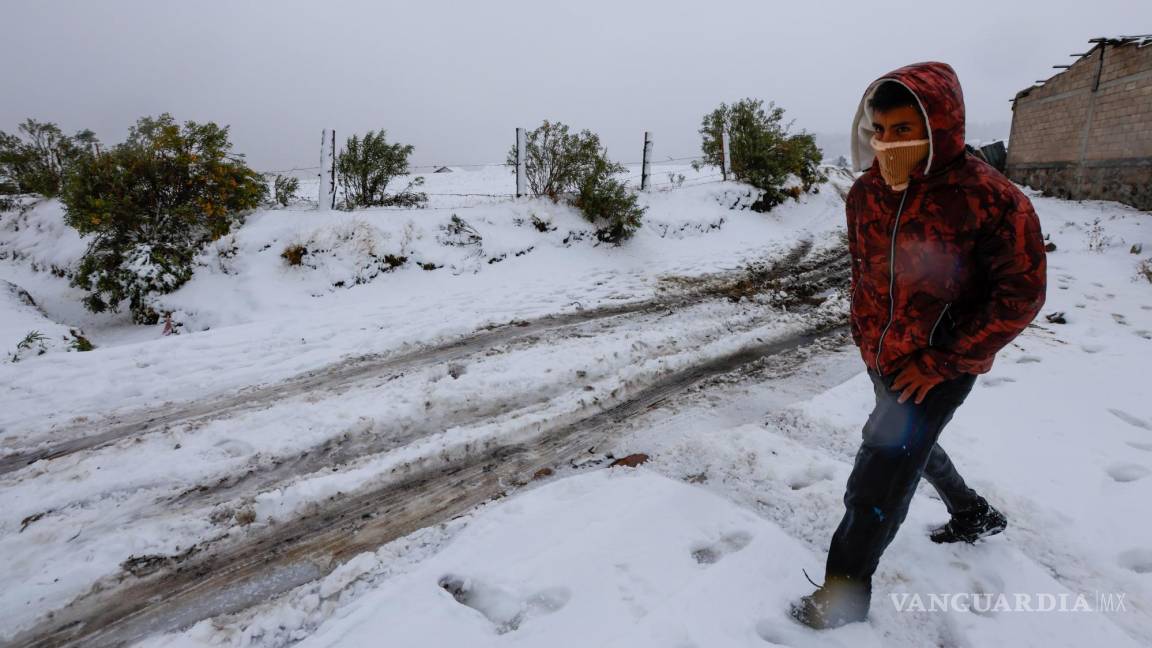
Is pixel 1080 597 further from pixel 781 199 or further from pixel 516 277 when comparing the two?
pixel 781 199

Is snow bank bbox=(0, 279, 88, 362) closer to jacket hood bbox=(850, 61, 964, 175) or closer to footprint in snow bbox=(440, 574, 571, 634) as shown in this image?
footprint in snow bbox=(440, 574, 571, 634)

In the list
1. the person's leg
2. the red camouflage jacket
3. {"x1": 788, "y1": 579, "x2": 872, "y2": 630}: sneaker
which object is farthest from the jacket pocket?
{"x1": 788, "y1": 579, "x2": 872, "y2": 630}: sneaker

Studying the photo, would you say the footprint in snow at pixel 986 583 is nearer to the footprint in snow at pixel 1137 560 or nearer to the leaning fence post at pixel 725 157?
the footprint in snow at pixel 1137 560

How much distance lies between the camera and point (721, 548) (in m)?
2.51

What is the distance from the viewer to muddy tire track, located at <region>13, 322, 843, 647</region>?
2.17 m

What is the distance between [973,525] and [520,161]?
9361 mm

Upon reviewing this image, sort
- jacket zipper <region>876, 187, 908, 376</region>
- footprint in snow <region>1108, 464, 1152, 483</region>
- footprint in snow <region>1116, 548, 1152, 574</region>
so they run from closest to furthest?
jacket zipper <region>876, 187, 908, 376</region> → footprint in snow <region>1116, 548, 1152, 574</region> → footprint in snow <region>1108, 464, 1152, 483</region>

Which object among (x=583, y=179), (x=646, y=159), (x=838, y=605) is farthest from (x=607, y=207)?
(x=838, y=605)

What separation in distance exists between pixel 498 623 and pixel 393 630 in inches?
16.9

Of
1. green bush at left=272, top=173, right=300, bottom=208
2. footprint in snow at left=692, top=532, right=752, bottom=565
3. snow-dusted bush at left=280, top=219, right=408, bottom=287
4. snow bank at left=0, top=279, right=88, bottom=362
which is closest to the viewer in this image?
footprint in snow at left=692, top=532, right=752, bottom=565

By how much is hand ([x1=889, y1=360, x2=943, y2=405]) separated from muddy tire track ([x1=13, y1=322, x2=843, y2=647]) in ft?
6.76

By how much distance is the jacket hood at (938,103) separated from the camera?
5.21 ft

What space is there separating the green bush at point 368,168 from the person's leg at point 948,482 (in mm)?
9856

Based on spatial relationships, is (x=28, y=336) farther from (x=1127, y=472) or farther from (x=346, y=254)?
(x=1127, y=472)
